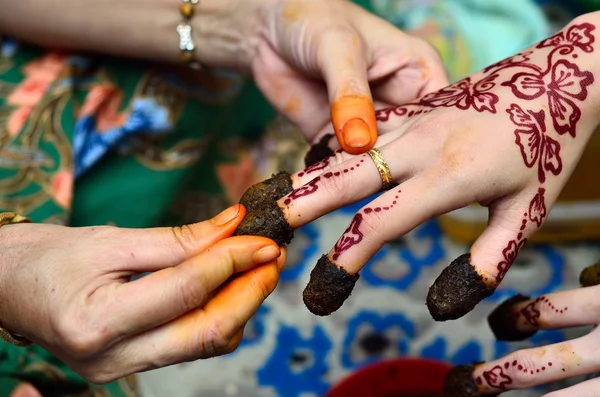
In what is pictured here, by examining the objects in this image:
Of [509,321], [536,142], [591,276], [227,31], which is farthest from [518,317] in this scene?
[227,31]

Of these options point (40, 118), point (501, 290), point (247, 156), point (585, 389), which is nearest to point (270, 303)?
point (247, 156)

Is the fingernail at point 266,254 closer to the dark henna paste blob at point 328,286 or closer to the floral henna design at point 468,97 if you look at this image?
the dark henna paste blob at point 328,286

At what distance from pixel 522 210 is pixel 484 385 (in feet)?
0.86

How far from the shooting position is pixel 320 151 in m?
0.92

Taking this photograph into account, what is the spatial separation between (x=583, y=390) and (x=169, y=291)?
55 centimetres

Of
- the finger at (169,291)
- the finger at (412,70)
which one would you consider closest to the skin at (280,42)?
the finger at (412,70)

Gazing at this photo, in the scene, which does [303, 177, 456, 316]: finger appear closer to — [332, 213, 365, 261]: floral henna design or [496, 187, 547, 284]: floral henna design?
[332, 213, 365, 261]: floral henna design

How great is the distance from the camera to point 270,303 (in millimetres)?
1356

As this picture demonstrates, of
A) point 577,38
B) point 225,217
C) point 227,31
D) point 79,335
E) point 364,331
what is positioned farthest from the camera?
point 364,331

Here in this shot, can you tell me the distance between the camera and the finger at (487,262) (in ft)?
2.44

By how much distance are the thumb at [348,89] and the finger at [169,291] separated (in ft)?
0.80

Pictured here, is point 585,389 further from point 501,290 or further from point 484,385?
point 501,290

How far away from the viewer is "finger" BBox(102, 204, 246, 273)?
0.69m

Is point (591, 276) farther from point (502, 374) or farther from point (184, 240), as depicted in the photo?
point (184, 240)
